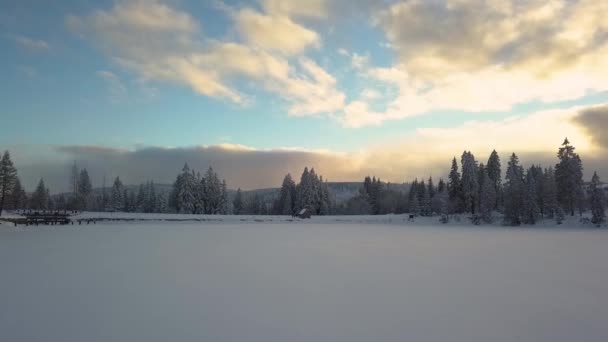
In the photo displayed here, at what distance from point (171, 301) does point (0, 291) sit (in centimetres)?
552

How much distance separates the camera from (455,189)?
87188mm

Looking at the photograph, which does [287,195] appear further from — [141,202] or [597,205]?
[597,205]

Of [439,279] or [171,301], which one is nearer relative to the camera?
[171,301]

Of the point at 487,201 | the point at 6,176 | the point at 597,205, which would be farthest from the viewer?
the point at 487,201

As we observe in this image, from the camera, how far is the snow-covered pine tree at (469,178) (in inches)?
3155

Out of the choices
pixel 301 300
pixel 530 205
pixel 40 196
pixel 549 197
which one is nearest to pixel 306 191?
pixel 530 205

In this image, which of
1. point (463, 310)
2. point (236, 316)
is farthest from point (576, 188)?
point (236, 316)

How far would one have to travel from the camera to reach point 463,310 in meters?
8.63

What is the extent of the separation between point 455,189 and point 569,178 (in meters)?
25.9

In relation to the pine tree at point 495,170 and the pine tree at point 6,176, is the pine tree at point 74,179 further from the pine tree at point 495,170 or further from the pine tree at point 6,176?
the pine tree at point 495,170

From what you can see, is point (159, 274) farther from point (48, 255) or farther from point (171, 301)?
point (48, 255)

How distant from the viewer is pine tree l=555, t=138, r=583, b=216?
6328 centimetres

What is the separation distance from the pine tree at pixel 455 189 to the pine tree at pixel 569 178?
71.9ft

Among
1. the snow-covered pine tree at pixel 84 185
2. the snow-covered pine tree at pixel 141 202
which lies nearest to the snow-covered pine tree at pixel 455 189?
the snow-covered pine tree at pixel 141 202
